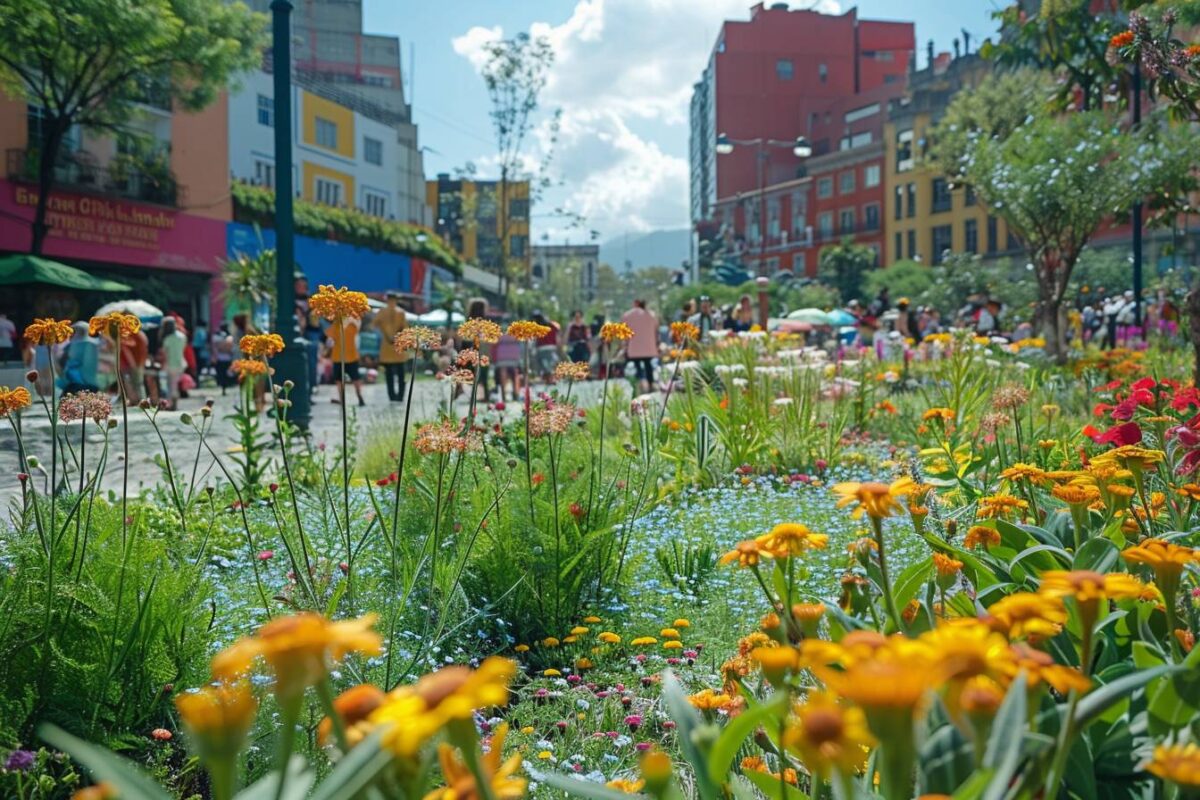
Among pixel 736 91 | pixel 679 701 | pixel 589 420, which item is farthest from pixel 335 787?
pixel 736 91

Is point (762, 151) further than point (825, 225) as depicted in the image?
No

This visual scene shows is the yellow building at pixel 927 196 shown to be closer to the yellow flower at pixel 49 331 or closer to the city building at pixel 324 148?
the city building at pixel 324 148

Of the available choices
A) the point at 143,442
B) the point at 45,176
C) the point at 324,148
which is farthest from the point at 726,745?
the point at 324,148

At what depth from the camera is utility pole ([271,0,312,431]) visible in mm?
8359

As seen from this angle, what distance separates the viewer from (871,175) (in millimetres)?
60750

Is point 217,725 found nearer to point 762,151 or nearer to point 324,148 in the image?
point 324,148

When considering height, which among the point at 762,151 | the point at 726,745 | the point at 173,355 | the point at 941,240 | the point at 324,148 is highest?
the point at 762,151

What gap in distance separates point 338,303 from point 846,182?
63.9m

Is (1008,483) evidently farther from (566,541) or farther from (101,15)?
(101,15)

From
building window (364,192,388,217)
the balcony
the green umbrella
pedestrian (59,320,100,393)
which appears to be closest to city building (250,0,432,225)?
building window (364,192,388,217)

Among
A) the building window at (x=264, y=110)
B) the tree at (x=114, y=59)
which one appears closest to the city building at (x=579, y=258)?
the building window at (x=264, y=110)

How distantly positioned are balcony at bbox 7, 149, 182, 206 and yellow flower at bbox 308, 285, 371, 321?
23397mm

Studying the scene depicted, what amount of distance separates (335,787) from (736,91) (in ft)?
251

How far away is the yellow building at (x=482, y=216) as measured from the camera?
34.5m
